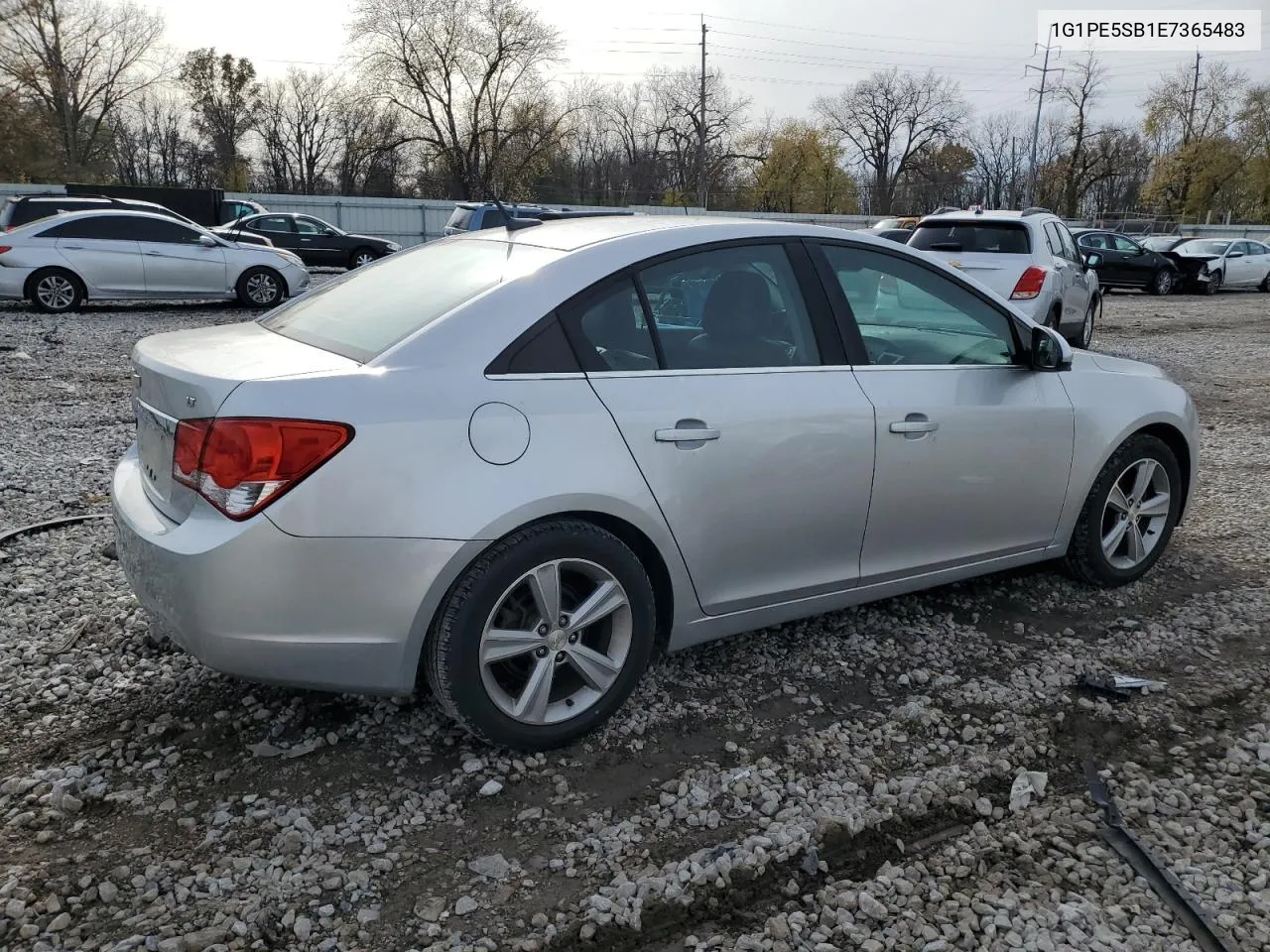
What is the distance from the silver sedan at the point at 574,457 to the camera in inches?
107

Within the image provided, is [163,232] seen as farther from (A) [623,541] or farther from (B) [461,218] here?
(A) [623,541]

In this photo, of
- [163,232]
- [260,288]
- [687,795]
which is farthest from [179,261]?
Answer: [687,795]

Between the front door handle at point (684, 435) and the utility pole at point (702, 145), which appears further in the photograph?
the utility pole at point (702, 145)

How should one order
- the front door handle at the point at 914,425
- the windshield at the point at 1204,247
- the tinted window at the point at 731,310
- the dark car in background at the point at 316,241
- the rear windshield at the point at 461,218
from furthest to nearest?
the windshield at the point at 1204,247 → the dark car in background at the point at 316,241 → the rear windshield at the point at 461,218 → the front door handle at the point at 914,425 → the tinted window at the point at 731,310

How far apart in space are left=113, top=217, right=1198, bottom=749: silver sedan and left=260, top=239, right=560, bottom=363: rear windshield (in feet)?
0.05

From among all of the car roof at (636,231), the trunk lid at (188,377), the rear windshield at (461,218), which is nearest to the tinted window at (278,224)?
the rear windshield at (461,218)

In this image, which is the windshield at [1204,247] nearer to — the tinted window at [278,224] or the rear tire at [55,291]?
the tinted window at [278,224]

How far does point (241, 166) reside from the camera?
56219 millimetres

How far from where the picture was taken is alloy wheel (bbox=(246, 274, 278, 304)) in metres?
16.0

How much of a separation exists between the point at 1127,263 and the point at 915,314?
2493 cm

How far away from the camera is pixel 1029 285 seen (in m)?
10.6

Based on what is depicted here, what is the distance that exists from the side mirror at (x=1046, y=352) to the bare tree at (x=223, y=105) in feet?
191

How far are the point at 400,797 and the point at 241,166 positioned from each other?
60.0m

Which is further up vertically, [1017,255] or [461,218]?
[461,218]
